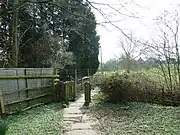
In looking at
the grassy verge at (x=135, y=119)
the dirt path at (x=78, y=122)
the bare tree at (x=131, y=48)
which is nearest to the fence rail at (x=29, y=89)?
the dirt path at (x=78, y=122)

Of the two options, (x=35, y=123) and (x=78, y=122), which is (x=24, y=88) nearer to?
(x=35, y=123)

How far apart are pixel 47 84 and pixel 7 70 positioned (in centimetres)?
289

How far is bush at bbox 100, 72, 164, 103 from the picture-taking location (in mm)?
8961

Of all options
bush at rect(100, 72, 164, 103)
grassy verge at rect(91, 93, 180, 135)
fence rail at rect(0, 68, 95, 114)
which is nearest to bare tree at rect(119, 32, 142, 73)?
bush at rect(100, 72, 164, 103)

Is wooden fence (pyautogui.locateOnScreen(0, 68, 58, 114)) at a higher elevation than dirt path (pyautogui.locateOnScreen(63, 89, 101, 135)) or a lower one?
higher

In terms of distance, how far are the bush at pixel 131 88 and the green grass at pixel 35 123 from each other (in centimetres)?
237

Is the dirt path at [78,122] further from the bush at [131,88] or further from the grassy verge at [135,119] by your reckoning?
the bush at [131,88]

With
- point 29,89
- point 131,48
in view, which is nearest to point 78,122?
point 29,89

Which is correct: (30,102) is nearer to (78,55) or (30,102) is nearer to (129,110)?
(129,110)

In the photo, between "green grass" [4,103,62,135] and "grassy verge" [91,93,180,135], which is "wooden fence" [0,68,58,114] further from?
"grassy verge" [91,93,180,135]

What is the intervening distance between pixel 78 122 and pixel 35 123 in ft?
3.46

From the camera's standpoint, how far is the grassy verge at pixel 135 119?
5.32m

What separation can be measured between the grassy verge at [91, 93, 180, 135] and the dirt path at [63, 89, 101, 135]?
234mm

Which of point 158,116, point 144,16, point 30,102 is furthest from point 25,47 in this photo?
point 144,16
